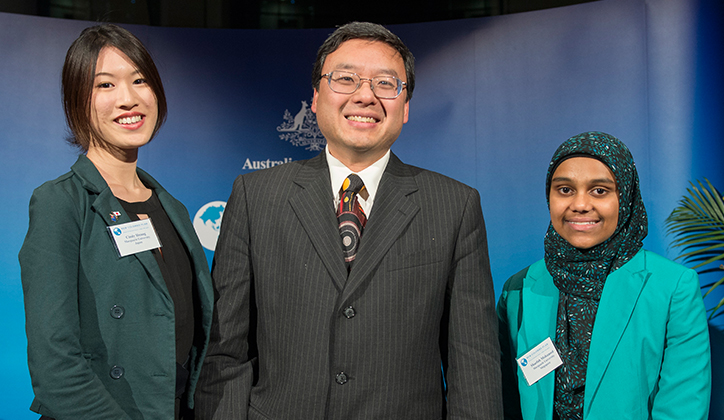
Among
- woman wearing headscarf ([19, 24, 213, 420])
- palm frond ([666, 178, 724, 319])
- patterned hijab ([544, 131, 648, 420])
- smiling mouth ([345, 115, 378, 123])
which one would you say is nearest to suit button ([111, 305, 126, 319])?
woman wearing headscarf ([19, 24, 213, 420])

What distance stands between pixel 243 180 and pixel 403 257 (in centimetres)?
56

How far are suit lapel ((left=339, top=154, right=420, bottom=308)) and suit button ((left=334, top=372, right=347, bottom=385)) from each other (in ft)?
0.65

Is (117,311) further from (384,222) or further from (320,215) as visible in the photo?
(384,222)

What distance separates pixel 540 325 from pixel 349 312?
33.7 inches

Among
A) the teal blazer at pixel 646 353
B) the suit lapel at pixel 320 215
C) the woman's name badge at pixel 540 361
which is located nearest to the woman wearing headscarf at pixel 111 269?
the suit lapel at pixel 320 215

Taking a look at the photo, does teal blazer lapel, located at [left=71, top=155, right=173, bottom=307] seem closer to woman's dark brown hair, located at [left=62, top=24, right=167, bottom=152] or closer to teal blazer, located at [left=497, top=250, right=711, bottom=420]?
woman's dark brown hair, located at [left=62, top=24, right=167, bottom=152]

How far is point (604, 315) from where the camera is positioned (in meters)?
1.75

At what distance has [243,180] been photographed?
1.55 metres

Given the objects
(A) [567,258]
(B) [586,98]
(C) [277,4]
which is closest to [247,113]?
(C) [277,4]

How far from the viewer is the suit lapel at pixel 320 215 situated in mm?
1398

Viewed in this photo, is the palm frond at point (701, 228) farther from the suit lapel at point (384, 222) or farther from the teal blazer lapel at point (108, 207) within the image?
the teal blazer lapel at point (108, 207)

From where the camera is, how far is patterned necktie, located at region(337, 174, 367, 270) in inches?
58.1

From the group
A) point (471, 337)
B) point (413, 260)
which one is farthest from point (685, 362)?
point (413, 260)

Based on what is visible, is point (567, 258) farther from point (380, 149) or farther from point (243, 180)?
point (243, 180)
